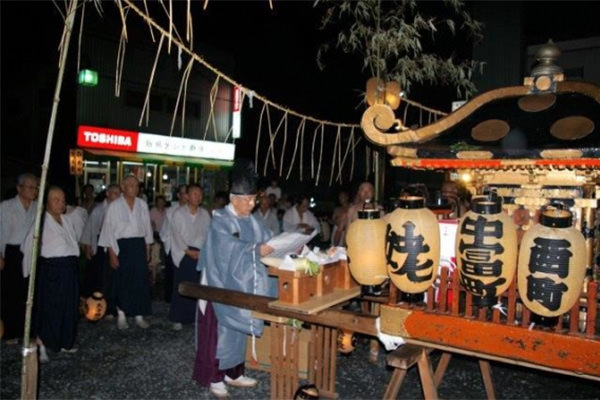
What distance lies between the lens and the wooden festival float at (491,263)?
2498 mm

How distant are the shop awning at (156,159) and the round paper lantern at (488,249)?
18.0m

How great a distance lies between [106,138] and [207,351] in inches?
619

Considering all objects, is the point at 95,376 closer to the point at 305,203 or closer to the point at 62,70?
the point at 62,70

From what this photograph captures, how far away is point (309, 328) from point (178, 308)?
8.64 ft

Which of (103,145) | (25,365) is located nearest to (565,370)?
(25,365)

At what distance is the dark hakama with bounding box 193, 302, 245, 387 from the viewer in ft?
16.1

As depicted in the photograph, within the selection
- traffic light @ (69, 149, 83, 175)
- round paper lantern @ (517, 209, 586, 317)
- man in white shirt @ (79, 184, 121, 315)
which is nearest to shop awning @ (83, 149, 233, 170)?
traffic light @ (69, 149, 83, 175)

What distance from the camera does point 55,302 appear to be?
19.1 ft

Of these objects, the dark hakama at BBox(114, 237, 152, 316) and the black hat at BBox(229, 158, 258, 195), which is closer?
the black hat at BBox(229, 158, 258, 195)

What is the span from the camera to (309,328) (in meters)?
5.27

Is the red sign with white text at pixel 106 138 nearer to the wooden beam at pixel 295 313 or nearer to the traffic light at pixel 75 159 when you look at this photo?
the traffic light at pixel 75 159

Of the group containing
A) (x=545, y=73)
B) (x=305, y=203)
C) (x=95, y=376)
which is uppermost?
(x=545, y=73)

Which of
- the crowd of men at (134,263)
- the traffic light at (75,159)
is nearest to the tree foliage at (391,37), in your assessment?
the crowd of men at (134,263)

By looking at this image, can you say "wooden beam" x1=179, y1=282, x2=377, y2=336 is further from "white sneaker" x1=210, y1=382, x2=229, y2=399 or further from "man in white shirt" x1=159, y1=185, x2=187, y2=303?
"man in white shirt" x1=159, y1=185, x2=187, y2=303
